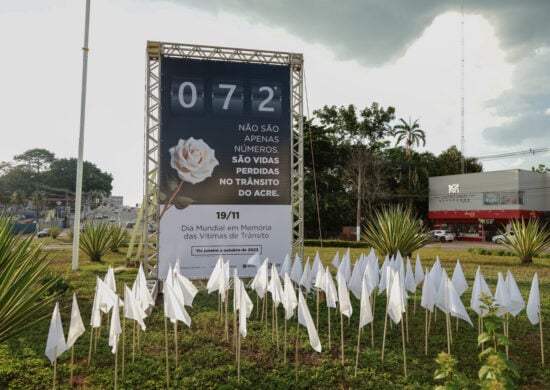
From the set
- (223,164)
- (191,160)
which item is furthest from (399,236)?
(191,160)

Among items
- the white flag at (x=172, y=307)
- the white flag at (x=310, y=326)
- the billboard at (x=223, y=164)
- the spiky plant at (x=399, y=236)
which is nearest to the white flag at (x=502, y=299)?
the white flag at (x=310, y=326)

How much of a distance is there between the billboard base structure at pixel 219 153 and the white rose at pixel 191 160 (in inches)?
0.8

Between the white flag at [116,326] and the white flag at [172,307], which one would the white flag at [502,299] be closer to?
the white flag at [172,307]

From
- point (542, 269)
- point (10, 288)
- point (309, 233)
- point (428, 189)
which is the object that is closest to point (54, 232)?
point (309, 233)

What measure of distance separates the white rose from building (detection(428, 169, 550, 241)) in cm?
2531

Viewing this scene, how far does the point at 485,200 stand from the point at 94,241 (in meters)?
28.0

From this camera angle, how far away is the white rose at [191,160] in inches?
314

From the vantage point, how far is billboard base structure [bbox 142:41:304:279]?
7887 millimetres

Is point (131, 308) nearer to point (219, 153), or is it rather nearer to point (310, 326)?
point (310, 326)

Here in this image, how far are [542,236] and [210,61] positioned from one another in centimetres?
1124

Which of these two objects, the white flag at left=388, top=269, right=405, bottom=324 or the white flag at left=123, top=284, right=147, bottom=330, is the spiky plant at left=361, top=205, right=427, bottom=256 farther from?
the white flag at left=123, top=284, right=147, bottom=330

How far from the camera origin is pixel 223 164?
8164mm

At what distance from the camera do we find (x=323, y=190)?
97.1 ft

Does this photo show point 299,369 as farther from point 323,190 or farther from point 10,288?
point 323,190
